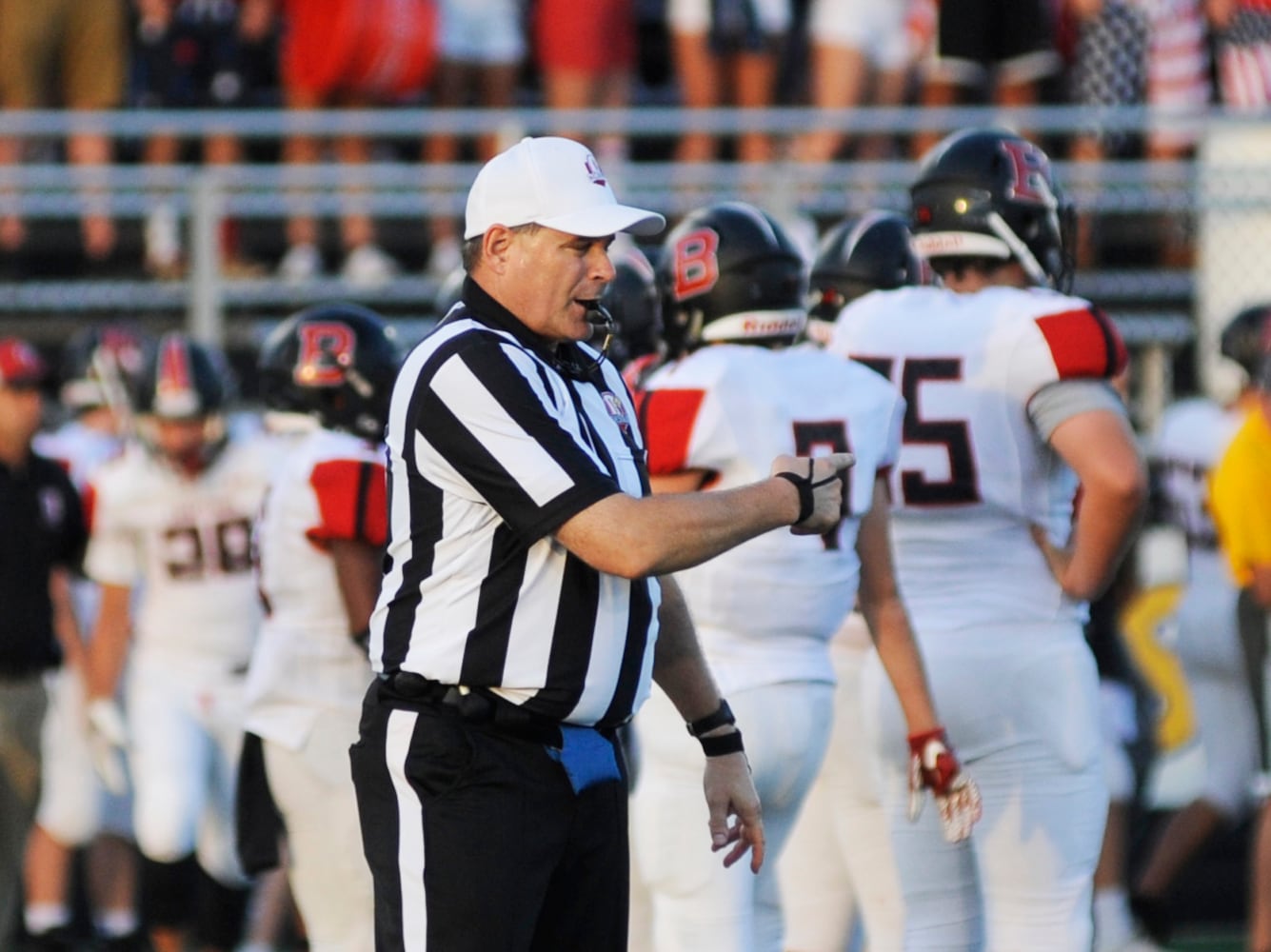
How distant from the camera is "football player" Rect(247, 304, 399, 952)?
18.1 feet

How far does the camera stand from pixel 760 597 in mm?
4820

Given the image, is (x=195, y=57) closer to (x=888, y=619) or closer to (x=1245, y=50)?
(x=1245, y=50)

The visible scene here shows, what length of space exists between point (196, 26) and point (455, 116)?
1533mm

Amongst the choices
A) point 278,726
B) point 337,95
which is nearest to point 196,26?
point 337,95

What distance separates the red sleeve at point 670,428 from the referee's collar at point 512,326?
3.14 ft

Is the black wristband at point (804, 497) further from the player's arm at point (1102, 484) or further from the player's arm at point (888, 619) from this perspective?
the player's arm at point (1102, 484)

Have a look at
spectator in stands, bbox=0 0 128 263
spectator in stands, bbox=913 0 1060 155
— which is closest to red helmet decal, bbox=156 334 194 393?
spectator in stands, bbox=0 0 128 263

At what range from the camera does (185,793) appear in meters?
6.98

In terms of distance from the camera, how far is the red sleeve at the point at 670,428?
15.3ft

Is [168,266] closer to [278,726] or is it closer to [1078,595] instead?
[278,726]

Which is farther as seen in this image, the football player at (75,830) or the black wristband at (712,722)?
the football player at (75,830)

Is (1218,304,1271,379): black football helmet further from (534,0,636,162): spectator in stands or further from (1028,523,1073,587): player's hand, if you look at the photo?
(534,0,636,162): spectator in stands

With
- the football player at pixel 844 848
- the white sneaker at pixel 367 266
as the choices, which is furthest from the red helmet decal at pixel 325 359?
the white sneaker at pixel 367 266

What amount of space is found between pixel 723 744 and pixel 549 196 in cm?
103
